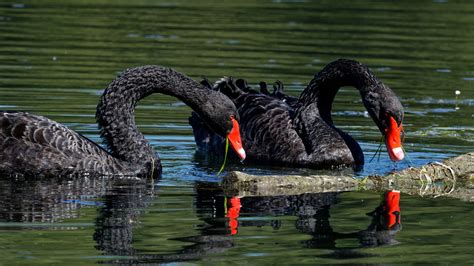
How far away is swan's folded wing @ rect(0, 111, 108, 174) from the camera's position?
30.9 ft

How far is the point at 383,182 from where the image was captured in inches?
380

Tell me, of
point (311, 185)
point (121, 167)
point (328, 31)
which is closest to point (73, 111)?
point (121, 167)

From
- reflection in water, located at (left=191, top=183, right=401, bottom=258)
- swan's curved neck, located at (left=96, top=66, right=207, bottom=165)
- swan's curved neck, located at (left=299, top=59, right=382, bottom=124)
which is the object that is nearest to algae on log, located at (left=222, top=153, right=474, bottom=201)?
reflection in water, located at (left=191, top=183, right=401, bottom=258)

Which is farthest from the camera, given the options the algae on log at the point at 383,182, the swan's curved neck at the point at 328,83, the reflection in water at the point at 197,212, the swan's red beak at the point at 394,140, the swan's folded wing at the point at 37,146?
the swan's curved neck at the point at 328,83

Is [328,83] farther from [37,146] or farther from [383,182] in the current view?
[37,146]

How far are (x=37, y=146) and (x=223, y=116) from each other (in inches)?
64.0

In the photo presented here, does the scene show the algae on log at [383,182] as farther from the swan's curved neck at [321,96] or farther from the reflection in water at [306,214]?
the swan's curved neck at [321,96]

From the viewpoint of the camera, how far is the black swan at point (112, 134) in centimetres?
945

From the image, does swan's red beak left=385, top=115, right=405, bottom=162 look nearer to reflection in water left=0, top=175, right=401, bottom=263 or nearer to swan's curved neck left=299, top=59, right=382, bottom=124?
reflection in water left=0, top=175, right=401, bottom=263

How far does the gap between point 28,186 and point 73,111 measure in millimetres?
3849

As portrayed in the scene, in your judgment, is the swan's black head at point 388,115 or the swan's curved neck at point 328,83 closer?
the swan's black head at point 388,115

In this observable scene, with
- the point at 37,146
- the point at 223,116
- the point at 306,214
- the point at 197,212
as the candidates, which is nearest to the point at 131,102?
the point at 223,116

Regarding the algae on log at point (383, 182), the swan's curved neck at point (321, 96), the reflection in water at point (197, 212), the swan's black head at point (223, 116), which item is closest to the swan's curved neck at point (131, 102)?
the swan's black head at point (223, 116)

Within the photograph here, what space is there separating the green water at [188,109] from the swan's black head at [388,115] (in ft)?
1.30
